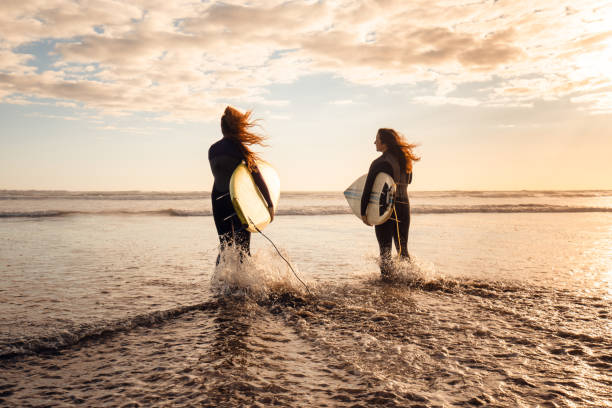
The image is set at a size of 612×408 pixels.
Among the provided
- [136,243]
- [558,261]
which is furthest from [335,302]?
[136,243]

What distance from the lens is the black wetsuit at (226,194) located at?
561cm

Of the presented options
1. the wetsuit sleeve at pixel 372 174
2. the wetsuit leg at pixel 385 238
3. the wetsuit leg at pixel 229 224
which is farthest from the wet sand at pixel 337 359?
the wetsuit sleeve at pixel 372 174

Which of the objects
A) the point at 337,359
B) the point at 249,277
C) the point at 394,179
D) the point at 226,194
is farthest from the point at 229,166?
the point at 337,359

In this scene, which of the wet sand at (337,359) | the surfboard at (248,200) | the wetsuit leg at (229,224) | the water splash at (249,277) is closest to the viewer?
the wet sand at (337,359)

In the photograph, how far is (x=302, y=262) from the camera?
24.2ft

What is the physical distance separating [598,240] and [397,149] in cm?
719

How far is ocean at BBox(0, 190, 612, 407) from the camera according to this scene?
264 centimetres

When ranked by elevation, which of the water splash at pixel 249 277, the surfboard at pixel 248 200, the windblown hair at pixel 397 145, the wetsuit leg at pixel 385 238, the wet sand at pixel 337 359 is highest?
the windblown hair at pixel 397 145

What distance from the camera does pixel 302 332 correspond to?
3.74 metres

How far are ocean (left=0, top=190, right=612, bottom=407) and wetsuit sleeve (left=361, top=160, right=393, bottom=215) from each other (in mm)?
1152

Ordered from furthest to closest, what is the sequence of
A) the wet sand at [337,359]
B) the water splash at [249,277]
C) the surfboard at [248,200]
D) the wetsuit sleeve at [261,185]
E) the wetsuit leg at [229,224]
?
the wetsuit sleeve at [261,185] → the wetsuit leg at [229,224] → the surfboard at [248,200] → the water splash at [249,277] → the wet sand at [337,359]

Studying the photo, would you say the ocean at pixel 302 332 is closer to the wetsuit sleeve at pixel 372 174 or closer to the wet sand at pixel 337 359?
the wet sand at pixel 337 359

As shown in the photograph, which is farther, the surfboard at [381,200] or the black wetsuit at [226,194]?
the surfboard at [381,200]

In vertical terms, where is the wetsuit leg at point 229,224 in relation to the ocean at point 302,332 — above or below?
above
